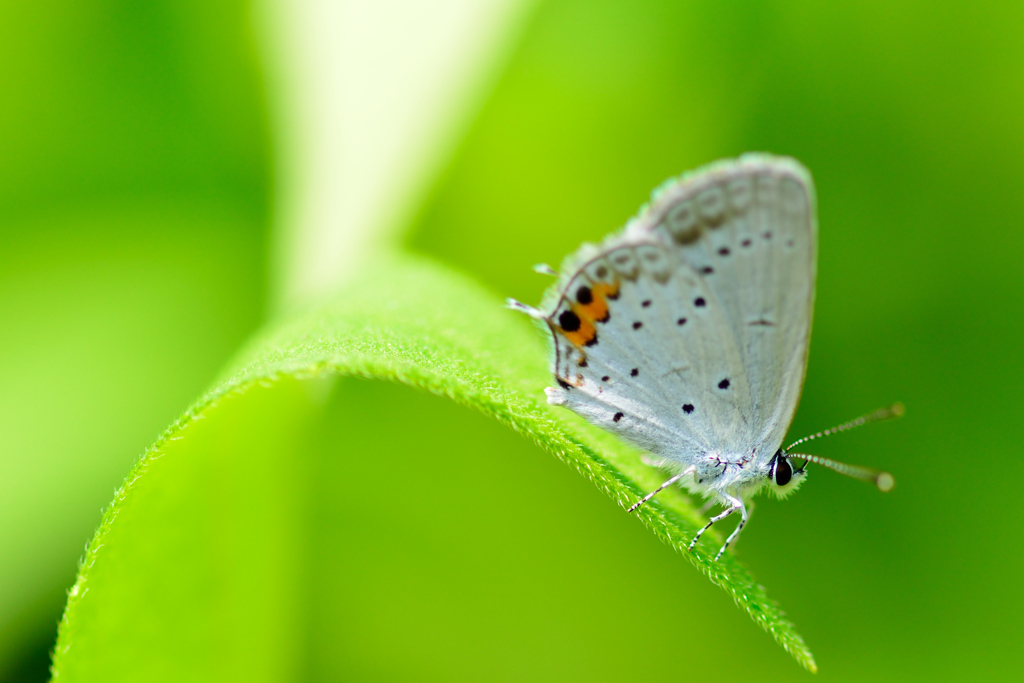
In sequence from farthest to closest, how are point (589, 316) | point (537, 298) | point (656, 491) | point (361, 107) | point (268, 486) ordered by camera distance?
point (361, 107)
point (537, 298)
point (589, 316)
point (268, 486)
point (656, 491)

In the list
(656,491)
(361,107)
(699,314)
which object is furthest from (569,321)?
(361,107)

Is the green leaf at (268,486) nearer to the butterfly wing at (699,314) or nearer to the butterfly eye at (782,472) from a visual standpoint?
the butterfly wing at (699,314)

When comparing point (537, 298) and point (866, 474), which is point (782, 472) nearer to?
point (866, 474)

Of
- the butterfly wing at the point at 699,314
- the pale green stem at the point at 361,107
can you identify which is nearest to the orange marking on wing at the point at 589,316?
the butterfly wing at the point at 699,314

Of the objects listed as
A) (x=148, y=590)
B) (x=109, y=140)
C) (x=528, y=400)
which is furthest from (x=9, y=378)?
(x=528, y=400)

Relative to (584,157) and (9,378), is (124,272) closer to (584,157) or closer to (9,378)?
(9,378)

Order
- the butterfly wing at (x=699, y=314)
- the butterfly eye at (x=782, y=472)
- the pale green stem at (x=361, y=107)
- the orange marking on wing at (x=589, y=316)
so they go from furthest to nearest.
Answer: the pale green stem at (x=361, y=107)
the butterfly eye at (x=782, y=472)
the orange marking on wing at (x=589, y=316)
the butterfly wing at (x=699, y=314)

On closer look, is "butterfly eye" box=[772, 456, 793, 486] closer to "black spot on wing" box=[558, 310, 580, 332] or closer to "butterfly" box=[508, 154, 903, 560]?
"butterfly" box=[508, 154, 903, 560]
